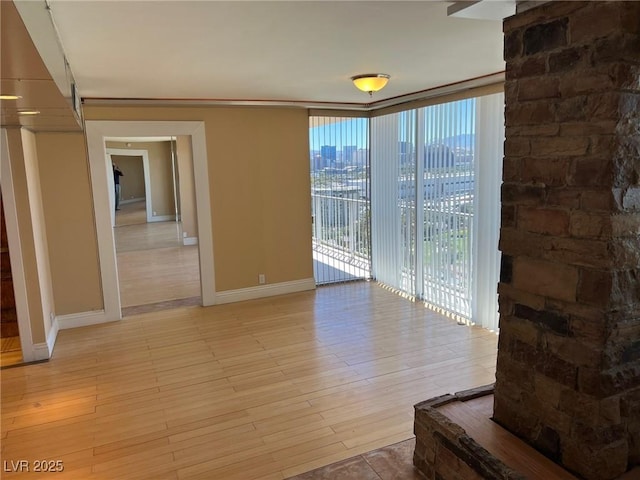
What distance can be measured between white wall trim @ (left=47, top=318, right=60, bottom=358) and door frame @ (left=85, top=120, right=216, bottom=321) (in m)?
0.49

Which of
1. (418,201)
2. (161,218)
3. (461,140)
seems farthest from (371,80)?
(161,218)

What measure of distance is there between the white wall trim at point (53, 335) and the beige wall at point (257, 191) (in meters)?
1.76

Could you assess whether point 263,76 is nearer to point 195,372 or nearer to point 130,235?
point 195,372

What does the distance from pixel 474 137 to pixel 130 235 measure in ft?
29.7

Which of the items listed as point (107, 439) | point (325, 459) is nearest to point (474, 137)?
point (325, 459)

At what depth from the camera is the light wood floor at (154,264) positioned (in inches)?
247

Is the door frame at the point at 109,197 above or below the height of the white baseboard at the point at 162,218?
above

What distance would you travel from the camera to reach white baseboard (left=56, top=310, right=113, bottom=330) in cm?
490

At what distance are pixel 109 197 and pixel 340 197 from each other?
3010 mm

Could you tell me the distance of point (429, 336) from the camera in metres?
4.47

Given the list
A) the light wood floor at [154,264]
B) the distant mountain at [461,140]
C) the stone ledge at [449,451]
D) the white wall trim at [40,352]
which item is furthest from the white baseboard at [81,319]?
the distant mountain at [461,140]

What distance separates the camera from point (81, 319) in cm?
498

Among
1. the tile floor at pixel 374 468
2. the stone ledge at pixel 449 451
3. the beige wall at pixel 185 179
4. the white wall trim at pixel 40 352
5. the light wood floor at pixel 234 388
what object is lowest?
the tile floor at pixel 374 468

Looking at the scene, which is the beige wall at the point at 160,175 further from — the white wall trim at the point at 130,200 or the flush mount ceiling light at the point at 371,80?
the flush mount ceiling light at the point at 371,80
